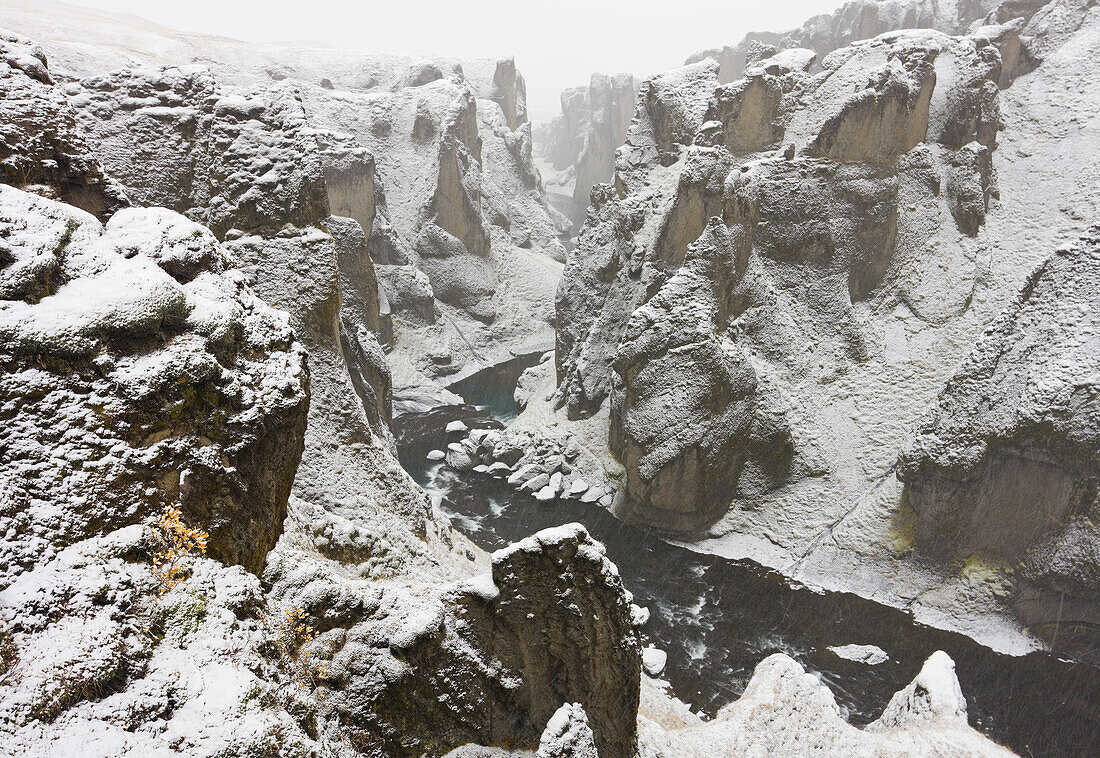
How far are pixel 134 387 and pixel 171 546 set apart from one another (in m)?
2.00

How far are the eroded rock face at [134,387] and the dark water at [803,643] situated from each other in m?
18.2

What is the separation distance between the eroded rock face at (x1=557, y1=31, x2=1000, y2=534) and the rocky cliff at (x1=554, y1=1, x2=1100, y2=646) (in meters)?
0.11

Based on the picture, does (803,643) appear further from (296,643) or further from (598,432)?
(296,643)

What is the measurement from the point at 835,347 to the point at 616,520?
48.5 ft

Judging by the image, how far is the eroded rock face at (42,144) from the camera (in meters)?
11.1

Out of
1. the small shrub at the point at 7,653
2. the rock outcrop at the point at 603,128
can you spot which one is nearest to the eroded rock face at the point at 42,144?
the small shrub at the point at 7,653

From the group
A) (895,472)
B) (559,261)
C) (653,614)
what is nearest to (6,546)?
(653,614)

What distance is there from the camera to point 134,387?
7.39m

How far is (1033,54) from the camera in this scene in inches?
1469

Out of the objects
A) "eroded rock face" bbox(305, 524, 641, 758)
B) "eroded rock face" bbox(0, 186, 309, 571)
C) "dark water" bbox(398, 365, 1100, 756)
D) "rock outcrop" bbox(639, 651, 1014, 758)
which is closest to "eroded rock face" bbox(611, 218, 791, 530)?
"dark water" bbox(398, 365, 1100, 756)

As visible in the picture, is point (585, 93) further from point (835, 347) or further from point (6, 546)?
point (6, 546)

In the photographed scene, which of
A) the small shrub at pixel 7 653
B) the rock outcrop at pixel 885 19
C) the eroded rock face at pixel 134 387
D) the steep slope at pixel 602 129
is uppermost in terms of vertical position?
the rock outcrop at pixel 885 19

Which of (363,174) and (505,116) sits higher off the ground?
(505,116)

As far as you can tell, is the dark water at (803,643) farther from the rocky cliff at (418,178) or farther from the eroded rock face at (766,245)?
the rocky cliff at (418,178)
